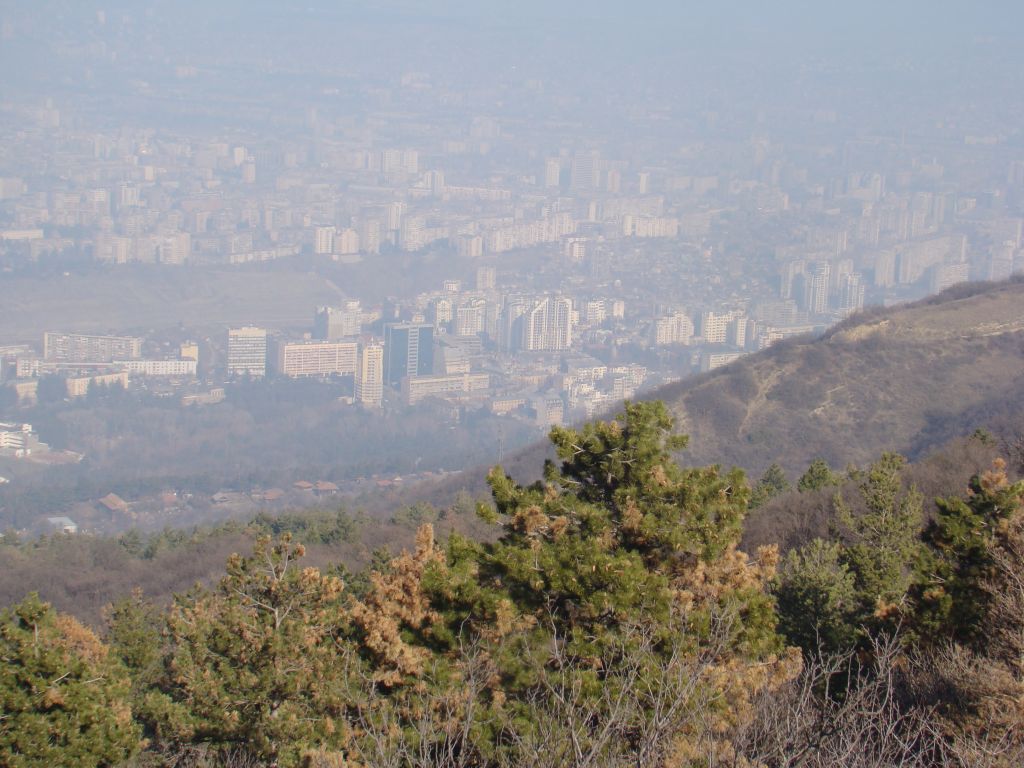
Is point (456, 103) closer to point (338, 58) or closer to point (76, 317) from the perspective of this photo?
point (338, 58)

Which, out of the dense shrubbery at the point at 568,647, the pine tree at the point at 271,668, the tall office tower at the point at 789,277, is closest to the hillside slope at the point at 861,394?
the dense shrubbery at the point at 568,647

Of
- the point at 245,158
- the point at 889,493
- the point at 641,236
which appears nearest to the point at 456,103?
the point at 245,158

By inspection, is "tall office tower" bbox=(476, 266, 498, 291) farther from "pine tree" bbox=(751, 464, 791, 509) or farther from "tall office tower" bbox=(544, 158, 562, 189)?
"pine tree" bbox=(751, 464, 791, 509)

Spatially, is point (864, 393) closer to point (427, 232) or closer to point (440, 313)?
point (440, 313)

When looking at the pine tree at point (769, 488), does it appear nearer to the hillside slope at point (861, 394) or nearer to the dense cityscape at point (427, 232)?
the hillside slope at point (861, 394)

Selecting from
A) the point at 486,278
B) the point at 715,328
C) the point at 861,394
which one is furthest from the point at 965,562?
the point at 486,278

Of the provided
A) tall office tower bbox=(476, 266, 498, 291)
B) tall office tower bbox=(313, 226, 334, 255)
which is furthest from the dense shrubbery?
tall office tower bbox=(313, 226, 334, 255)
